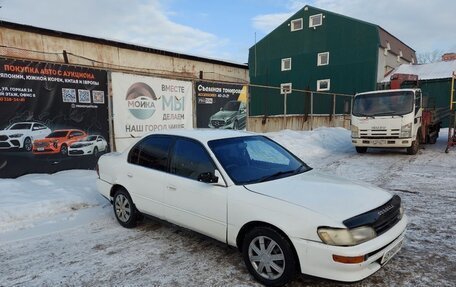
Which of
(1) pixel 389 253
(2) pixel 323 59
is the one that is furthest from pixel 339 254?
(2) pixel 323 59

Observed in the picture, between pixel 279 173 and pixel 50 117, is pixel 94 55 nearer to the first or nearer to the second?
pixel 50 117

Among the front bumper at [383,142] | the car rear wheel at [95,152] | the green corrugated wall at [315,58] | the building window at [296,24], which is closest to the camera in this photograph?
the car rear wheel at [95,152]

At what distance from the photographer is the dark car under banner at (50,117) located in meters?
6.57

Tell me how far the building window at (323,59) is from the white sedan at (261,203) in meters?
26.6

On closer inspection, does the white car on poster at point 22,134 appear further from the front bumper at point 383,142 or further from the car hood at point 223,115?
the front bumper at point 383,142

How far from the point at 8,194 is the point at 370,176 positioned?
7811 millimetres

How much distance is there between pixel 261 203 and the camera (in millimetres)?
3229

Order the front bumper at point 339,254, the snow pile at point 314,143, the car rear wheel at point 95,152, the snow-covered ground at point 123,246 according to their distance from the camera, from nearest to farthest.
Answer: the front bumper at point 339,254 → the snow-covered ground at point 123,246 → the car rear wheel at point 95,152 → the snow pile at point 314,143

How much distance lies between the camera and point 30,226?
4.95 m

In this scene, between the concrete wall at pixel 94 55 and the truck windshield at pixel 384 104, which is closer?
the truck windshield at pixel 384 104

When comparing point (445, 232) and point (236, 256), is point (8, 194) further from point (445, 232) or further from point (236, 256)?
point (445, 232)

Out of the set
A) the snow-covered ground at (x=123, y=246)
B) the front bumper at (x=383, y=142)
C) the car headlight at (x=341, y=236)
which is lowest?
the snow-covered ground at (x=123, y=246)

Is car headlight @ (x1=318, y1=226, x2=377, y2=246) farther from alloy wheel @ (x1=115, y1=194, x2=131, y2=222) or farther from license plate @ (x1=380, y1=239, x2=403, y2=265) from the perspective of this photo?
alloy wheel @ (x1=115, y1=194, x2=131, y2=222)

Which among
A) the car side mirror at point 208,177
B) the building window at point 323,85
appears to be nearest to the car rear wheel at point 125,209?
the car side mirror at point 208,177
